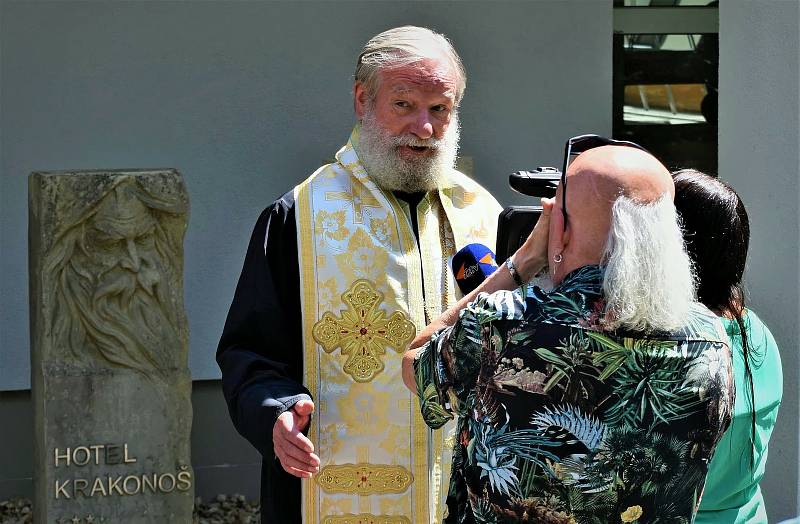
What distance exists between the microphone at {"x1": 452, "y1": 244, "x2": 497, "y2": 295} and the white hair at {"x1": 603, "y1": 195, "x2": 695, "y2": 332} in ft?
2.31

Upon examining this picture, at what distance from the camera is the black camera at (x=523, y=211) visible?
92.4 inches

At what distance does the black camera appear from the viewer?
2346 mm

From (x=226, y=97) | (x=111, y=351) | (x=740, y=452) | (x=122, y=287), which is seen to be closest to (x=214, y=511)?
(x=111, y=351)

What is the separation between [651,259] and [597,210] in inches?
4.5

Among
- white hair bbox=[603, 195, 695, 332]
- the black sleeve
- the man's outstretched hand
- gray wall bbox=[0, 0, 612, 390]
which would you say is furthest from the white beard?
gray wall bbox=[0, 0, 612, 390]

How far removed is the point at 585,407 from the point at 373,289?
1.03 m

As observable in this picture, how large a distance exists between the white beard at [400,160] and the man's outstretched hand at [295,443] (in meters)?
0.64

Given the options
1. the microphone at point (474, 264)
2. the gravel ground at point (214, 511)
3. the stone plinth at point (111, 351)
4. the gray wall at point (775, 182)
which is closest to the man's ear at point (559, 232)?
the microphone at point (474, 264)

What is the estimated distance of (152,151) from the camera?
19.3 feet

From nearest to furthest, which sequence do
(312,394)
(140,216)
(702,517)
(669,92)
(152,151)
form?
(702,517) → (312,394) → (140,216) → (152,151) → (669,92)

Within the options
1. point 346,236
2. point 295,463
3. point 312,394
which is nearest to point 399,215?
point 346,236

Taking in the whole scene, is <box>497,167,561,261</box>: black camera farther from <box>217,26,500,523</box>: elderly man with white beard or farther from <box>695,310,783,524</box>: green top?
<box>695,310,783,524</box>: green top

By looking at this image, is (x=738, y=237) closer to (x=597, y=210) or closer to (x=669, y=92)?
(x=597, y=210)

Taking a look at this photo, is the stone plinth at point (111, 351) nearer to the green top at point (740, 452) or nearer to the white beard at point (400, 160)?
the white beard at point (400, 160)
